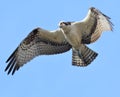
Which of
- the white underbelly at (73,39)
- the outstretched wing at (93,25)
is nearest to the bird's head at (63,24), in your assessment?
the white underbelly at (73,39)

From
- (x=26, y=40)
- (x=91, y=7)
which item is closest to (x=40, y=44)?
(x=26, y=40)

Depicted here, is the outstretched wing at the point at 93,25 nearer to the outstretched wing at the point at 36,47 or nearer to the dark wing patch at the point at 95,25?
the dark wing patch at the point at 95,25

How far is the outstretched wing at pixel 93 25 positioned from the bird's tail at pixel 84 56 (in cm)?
27

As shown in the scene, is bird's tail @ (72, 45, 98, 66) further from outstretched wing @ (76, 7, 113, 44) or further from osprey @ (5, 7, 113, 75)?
outstretched wing @ (76, 7, 113, 44)

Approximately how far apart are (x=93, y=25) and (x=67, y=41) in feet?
2.96

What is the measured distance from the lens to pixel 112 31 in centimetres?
2267

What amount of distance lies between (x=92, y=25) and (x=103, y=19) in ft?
1.64

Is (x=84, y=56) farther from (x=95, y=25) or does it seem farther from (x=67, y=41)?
(x=95, y=25)

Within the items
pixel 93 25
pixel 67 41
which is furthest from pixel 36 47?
pixel 93 25

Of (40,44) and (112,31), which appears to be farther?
(40,44)

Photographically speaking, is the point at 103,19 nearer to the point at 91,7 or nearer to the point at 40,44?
the point at 91,7

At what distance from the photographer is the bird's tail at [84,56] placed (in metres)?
23.7

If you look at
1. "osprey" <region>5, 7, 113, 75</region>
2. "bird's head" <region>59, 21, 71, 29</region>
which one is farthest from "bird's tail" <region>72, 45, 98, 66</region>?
"bird's head" <region>59, 21, 71, 29</region>

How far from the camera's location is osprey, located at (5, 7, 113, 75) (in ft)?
76.5
